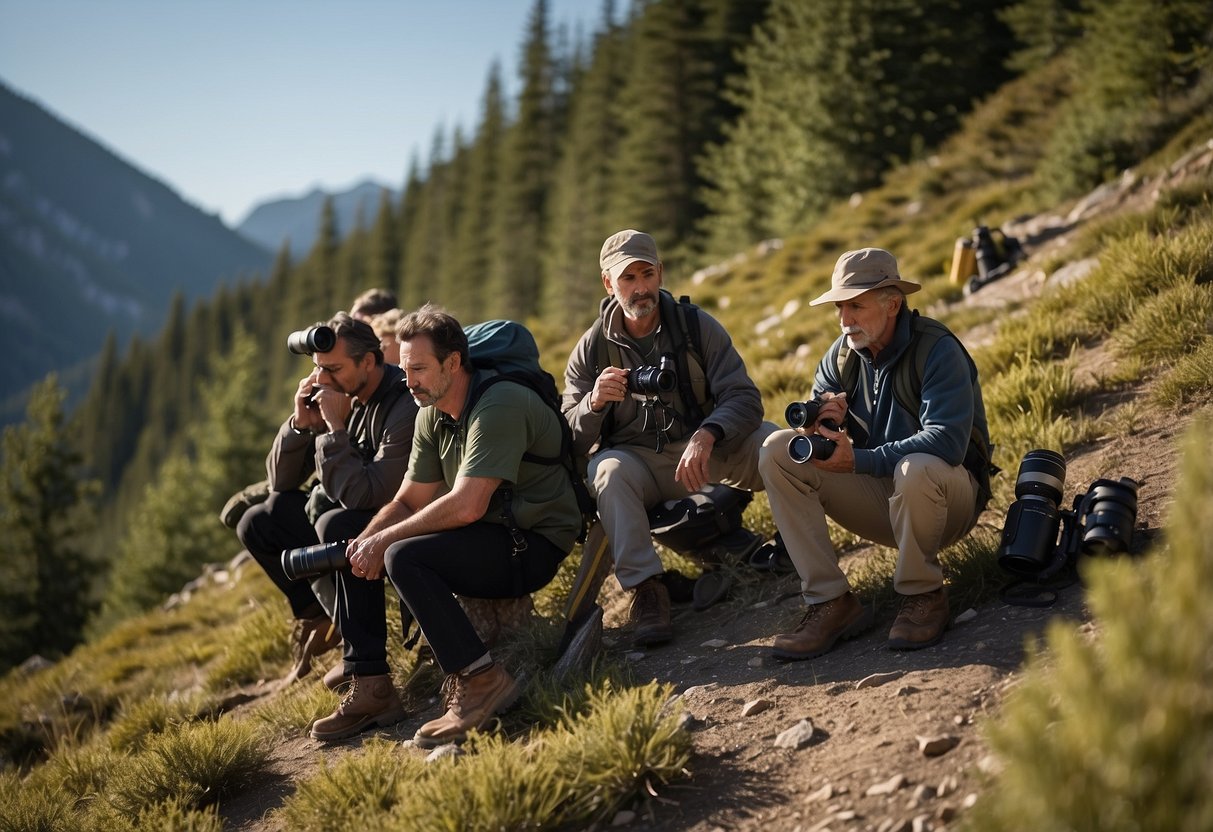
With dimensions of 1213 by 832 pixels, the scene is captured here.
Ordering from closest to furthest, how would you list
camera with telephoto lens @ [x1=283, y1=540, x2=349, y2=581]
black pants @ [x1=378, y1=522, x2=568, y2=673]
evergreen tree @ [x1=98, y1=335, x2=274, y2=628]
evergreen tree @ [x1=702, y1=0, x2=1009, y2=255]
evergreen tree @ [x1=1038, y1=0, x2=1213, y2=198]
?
black pants @ [x1=378, y1=522, x2=568, y2=673], camera with telephoto lens @ [x1=283, y1=540, x2=349, y2=581], evergreen tree @ [x1=1038, y1=0, x2=1213, y2=198], evergreen tree @ [x1=702, y1=0, x2=1009, y2=255], evergreen tree @ [x1=98, y1=335, x2=274, y2=628]

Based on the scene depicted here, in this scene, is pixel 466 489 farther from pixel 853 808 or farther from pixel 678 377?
pixel 853 808

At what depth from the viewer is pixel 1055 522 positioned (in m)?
4.24

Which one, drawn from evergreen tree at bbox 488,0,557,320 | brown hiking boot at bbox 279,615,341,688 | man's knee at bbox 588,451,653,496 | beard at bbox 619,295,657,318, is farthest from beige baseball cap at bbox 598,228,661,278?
evergreen tree at bbox 488,0,557,320

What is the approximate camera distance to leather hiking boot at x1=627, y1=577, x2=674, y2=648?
16.5 ft

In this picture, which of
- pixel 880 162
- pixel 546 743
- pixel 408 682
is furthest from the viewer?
pixel 880 162

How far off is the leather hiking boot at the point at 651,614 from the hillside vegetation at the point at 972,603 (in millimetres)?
260

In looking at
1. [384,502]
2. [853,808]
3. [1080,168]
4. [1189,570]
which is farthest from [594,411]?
[1080,168]

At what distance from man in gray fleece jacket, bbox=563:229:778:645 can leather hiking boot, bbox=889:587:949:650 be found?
1.17 m

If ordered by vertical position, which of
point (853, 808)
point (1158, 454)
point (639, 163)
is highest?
point (639, 163)

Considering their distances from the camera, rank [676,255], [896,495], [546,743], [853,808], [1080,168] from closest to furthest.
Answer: [853,808]
[546,743]
[896,495]
[1080,168]
[676,255]

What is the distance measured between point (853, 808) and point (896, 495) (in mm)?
1450

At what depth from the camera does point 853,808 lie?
10.1 feet

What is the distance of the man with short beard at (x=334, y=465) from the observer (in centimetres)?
536

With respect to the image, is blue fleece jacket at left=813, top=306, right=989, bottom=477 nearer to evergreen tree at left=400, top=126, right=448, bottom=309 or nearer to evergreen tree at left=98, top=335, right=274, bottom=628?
evergreen tree at left=98, top=335, right=274, bottom=628
